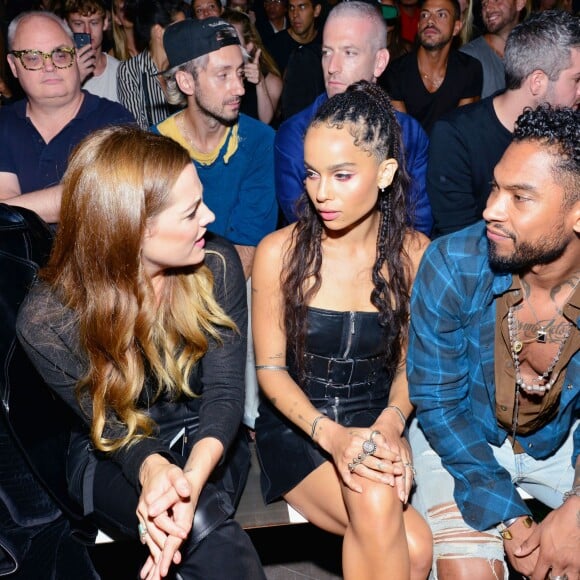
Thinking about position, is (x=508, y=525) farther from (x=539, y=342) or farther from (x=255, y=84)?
(x=255, y=84)

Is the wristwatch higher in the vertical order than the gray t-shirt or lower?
lower

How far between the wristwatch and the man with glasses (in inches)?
80.8

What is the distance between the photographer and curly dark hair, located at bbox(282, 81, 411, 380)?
215 cm

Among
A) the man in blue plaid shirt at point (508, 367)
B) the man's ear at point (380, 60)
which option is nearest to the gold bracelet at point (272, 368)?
the man in blue plaid shirt at point (508, 367)

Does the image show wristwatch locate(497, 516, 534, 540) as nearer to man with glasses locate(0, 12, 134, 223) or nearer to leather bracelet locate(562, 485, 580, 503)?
leather bracelet locate(562, 485, 580, 503)

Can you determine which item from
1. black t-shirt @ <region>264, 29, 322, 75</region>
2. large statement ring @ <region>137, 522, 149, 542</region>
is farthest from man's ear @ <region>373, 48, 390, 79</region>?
black t-shirt @ <region>264, 29, 322, 75</region>

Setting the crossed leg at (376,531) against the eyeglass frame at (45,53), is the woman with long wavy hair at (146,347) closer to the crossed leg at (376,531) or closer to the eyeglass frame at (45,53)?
the crossed leg at (376,531)

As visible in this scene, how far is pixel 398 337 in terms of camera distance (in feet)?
7.39

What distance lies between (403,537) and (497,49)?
3.75m

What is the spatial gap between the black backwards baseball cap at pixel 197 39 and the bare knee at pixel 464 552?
2175 millimetres

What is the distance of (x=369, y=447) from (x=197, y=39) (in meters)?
2.04

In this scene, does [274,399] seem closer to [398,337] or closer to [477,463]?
[398,337]

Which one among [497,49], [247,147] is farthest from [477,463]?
[497,49]

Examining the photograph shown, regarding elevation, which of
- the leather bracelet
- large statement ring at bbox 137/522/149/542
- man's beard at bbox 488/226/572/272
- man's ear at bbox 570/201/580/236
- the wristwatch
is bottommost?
the wristwatch
